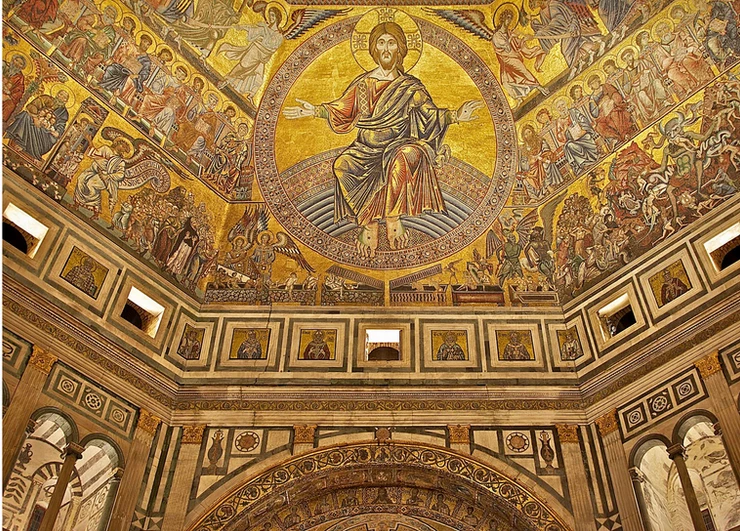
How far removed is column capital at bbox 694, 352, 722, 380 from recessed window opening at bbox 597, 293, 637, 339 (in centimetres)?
209

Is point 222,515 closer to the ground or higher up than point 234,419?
closer to the ground

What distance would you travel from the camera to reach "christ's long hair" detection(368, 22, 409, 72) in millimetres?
16250

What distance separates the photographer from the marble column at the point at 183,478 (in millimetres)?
11984

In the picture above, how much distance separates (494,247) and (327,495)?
6318 millimetres

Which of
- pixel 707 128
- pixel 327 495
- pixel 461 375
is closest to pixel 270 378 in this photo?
pixel 327 495

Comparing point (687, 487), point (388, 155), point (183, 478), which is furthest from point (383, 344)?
point (687, 487)

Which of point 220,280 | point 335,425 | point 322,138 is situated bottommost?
point 335,425

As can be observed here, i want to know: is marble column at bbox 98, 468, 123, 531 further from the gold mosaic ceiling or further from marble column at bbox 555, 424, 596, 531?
marble column at bbox 555, 424, 596, 531

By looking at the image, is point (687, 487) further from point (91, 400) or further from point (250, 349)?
point (91, 400)

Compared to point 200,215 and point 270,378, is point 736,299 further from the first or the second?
point 200,215

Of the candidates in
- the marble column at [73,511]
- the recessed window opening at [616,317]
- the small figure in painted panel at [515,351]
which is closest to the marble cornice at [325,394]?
the small figure in painted panel at [515,351]

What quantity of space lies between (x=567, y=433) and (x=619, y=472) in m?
1.15

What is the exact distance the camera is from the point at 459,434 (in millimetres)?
13102

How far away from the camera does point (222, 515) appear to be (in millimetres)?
12156
